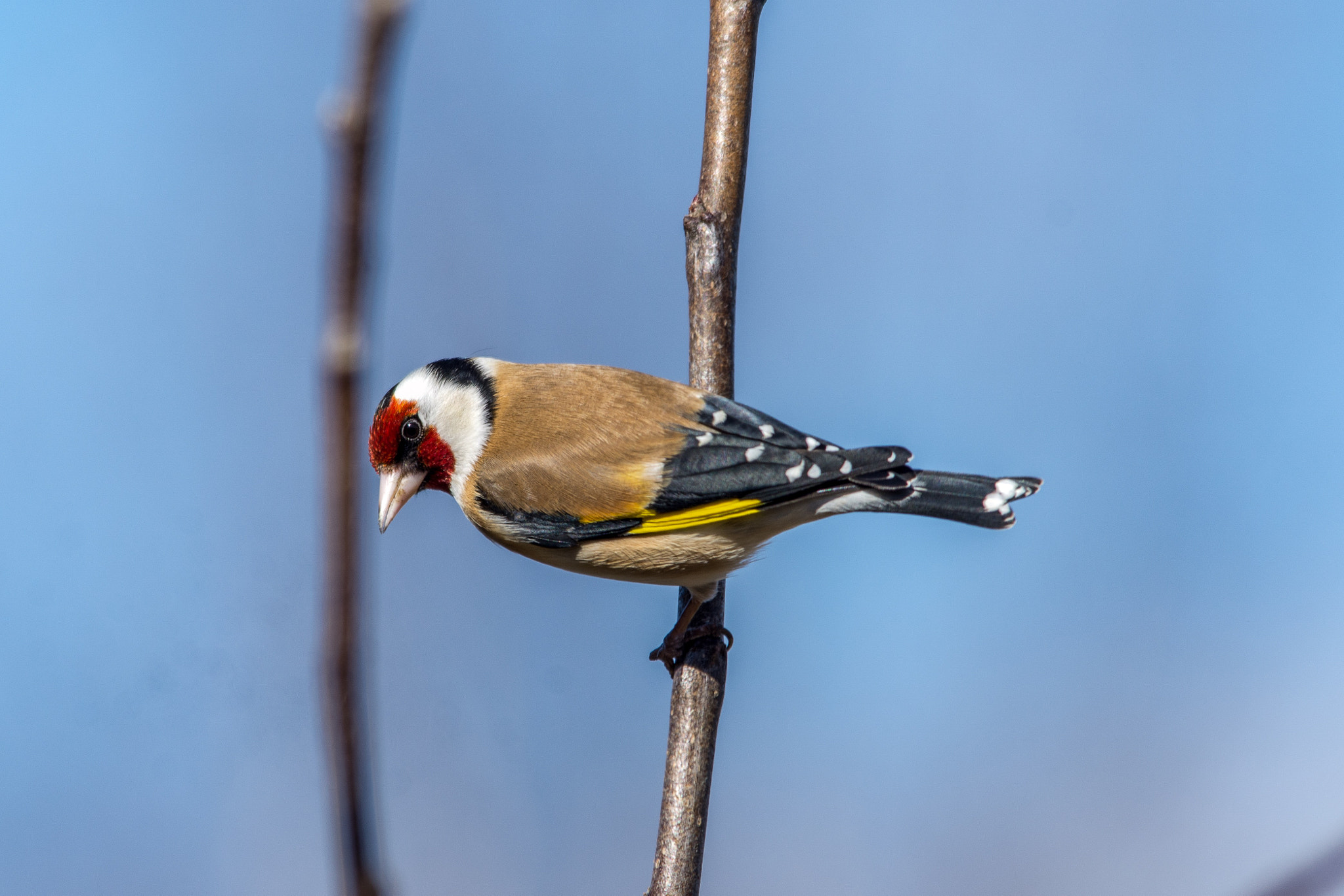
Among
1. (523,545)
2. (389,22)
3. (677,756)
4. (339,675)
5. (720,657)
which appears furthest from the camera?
Result: (523,545)

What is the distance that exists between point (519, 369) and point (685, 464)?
85cm

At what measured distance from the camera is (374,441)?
3.76m

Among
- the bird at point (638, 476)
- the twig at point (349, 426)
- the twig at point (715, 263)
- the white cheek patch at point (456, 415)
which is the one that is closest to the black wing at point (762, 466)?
the bird at point (638, 476)

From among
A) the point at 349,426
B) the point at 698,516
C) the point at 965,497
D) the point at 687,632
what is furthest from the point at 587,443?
the point at 349,426

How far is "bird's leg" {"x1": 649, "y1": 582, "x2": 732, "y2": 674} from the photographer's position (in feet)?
11.7

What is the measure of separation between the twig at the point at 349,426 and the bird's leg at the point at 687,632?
281cm

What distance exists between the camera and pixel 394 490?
3.79 metres

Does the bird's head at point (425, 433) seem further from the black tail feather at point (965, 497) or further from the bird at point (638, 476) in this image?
the black tail feather at point (965, 497)

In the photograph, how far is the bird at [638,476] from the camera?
343 centimetres

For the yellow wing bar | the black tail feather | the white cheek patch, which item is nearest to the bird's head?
the white cheek patch

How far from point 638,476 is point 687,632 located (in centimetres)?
57

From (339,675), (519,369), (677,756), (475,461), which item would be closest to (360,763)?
(339,675)

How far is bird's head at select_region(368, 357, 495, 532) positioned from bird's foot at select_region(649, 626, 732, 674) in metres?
0.91

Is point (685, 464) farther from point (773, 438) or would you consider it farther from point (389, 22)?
point (389, 22)
